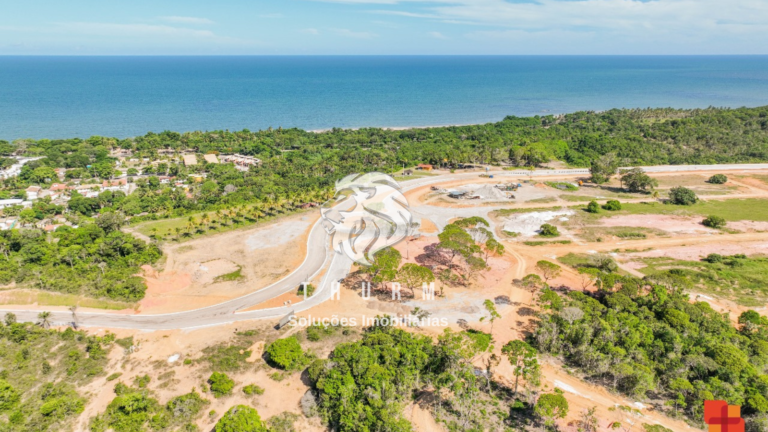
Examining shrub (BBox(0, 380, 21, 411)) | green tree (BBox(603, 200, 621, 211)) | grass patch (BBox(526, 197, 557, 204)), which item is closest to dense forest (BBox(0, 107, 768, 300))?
shrub (BBox(0, 380, 21, 411))

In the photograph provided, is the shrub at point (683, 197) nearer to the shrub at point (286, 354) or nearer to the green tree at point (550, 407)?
the green tree at point (550, 407)

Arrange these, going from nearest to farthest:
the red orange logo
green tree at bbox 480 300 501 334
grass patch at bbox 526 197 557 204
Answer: the red orange logo < green tree at bbox 480 300 501 334 < grass patch at bbox 526 197 557 204

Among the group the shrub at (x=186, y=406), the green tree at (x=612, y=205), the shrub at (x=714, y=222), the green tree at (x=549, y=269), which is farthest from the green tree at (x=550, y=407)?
the shrub at (x=714, y=222)

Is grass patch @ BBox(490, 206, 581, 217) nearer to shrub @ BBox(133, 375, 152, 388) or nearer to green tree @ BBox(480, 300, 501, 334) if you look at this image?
green tree @ BBox(480, 300, 501, 334)

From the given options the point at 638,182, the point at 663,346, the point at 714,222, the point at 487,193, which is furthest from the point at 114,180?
the point at 714,222

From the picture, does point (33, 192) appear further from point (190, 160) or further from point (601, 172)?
point (601, 172)

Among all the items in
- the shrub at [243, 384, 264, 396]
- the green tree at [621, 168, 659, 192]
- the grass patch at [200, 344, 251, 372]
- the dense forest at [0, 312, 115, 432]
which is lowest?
the dense forest at [0, 312, 115, 432]
